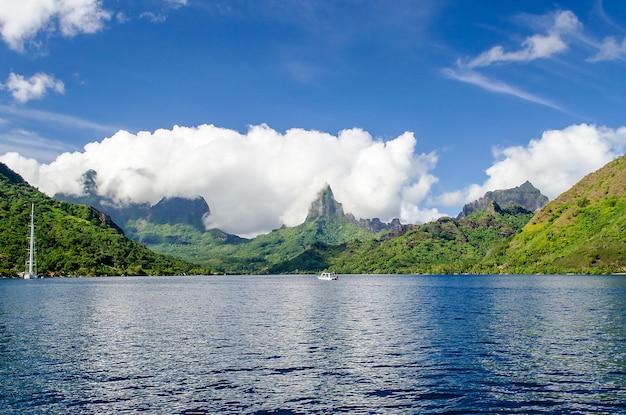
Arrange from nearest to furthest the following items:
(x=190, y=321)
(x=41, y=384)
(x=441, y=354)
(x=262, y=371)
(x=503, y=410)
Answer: (x=503, y=410) → (x=41, y=384) → (x=262, y=371) → (x=441, y=354) → (x=190, y=321)

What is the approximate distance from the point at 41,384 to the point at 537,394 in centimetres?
4743

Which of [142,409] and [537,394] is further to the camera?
[537,394]

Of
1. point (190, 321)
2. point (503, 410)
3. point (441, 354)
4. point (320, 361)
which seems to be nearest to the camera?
point (503, 410)

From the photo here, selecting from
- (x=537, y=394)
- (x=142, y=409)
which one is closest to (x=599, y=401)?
(x=537, y=394)

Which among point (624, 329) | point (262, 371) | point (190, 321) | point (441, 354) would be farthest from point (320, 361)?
point (624, 329)

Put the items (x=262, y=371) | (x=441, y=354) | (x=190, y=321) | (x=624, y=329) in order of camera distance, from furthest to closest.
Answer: (x=190, y=321) → (x=624, y=329) → (x=441, y=354) → (x=262, y=371)

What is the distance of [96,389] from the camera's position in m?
47.7

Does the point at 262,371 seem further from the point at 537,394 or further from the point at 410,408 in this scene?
the point at 537,394

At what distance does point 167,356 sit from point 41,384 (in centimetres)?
1666

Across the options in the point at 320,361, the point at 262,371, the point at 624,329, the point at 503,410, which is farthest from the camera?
the point at 624,329

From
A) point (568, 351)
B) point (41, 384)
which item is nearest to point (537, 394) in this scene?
point (568, 351)

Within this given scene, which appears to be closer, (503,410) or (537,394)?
(503,410)

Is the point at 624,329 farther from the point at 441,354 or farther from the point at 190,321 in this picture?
the point at 190,321

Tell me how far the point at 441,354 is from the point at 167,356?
35.4 m
